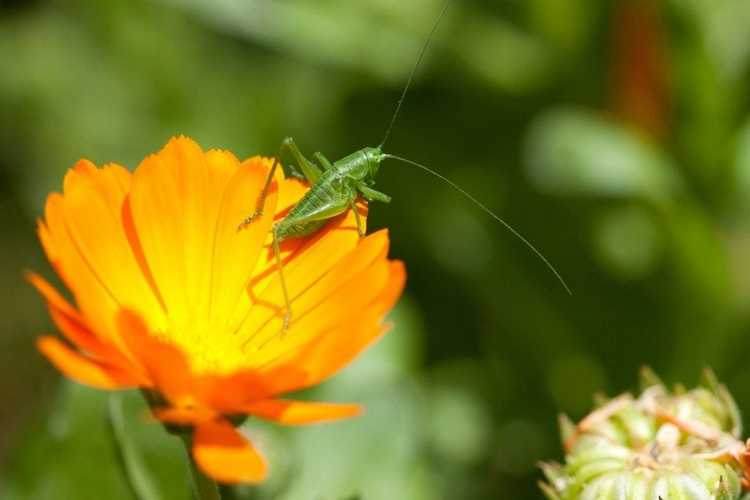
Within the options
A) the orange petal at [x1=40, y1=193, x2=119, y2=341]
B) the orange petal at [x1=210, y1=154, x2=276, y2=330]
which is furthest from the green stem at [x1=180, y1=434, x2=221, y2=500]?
the orange petal at [x1=210, y1=154, x2=276, y2=330]

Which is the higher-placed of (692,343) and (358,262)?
(358,262)

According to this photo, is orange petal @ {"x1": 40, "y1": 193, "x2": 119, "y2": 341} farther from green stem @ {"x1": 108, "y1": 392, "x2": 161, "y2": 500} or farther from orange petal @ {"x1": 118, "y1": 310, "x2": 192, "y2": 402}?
green stem @ {"x1": 108, "y1": 392, "x2": 161, "y2": 500}

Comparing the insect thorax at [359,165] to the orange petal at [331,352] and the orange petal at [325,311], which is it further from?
the orange petal at [331,352]

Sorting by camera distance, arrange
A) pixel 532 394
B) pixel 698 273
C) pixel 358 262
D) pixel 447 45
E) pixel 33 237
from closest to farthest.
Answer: pixel 358 262
pixel 698 273
pixel 532 394
pixel 447 45
pixel 33 237

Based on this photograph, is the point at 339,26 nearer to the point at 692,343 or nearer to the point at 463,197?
the point at 463,197

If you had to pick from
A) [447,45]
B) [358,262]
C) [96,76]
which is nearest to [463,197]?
[447,45]

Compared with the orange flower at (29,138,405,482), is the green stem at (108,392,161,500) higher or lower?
lower

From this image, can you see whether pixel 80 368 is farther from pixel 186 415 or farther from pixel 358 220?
pixel 358 220
